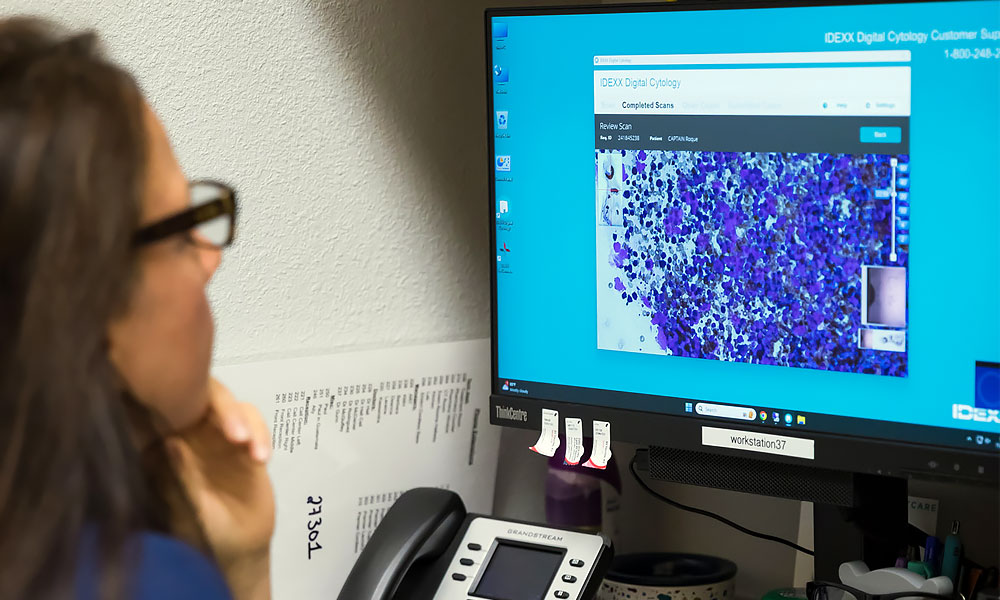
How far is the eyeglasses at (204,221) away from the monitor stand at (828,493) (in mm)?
540

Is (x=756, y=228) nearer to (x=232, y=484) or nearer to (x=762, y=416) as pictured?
(x=762, y=416)

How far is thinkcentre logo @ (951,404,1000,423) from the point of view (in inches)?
32.5

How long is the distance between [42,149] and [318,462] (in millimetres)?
658

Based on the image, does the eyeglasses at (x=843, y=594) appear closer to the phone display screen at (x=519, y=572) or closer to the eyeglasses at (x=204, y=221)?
the phone display screen at (x=519, y=572)

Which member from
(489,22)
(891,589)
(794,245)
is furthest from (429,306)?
(891,589)

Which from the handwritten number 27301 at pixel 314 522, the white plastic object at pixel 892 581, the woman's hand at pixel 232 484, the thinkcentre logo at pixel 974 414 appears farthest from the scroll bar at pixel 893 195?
the handwritten number 27301 at pixel 314 522

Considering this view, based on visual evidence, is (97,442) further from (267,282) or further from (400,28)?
(400,28)

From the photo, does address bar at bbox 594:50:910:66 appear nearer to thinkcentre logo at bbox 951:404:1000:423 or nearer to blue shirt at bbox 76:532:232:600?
thinkcentre logo at bbox 951:404:1000:423

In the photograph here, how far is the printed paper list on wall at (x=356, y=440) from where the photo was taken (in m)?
1.07

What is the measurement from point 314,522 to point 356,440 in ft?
0.30

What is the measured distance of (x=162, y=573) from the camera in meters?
0.51

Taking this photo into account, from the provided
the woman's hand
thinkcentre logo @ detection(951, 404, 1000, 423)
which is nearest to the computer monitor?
thinkcentre logo @ detection(951, 404, 1000, 423)

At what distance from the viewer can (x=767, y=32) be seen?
88 cm

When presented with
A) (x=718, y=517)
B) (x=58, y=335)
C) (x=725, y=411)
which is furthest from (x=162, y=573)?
(x=718, y=517)
